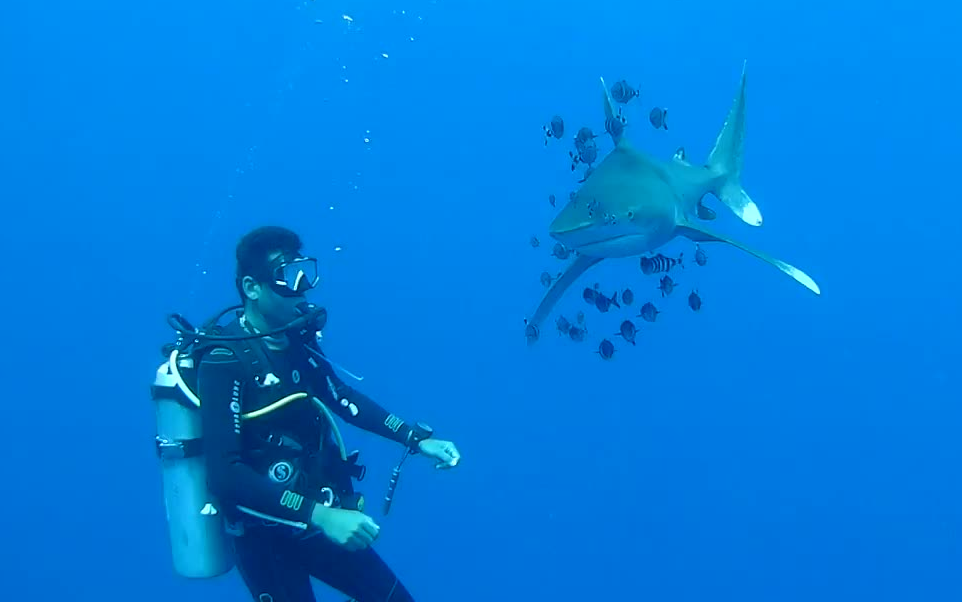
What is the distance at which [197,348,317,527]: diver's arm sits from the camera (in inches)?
132

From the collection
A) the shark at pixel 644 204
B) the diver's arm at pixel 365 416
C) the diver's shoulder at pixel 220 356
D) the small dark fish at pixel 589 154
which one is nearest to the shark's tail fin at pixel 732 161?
the shark at pixel 644 204

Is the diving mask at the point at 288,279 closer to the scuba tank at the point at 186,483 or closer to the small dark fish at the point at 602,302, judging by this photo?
the scuba tank at the point at 186,483

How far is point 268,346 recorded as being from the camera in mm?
3834

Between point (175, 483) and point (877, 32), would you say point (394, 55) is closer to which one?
point (877, 32)

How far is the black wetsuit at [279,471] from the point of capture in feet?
11.1

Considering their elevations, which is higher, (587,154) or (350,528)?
(587,154)

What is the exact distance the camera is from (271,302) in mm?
3789

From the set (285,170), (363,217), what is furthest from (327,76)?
(363,217)

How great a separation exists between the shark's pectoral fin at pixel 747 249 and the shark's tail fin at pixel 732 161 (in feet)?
2.80

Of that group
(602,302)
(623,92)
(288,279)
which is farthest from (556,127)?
(288,279)

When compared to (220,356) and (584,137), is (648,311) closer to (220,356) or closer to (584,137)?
(584,137)

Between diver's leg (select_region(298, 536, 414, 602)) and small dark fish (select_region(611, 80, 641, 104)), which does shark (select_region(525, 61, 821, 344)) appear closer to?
small dark fish (select_region(611, 80, 641, 104))

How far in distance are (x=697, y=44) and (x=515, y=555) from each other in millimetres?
30107

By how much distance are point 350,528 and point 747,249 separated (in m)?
3.27
